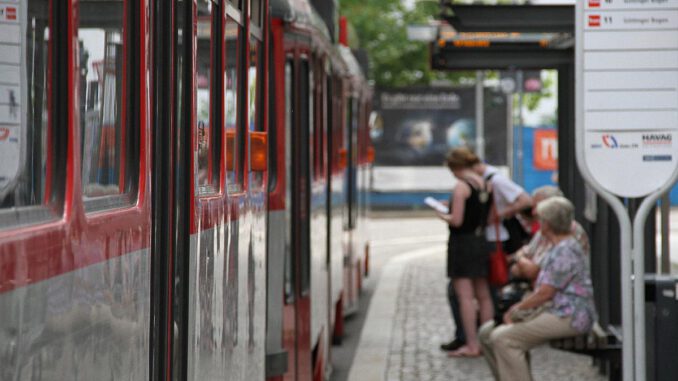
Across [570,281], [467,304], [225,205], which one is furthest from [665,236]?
[467,304]

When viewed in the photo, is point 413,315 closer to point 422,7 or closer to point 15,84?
point 15,84

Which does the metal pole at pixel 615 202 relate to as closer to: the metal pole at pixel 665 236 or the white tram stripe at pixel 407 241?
the metal pole at pixel 665 236

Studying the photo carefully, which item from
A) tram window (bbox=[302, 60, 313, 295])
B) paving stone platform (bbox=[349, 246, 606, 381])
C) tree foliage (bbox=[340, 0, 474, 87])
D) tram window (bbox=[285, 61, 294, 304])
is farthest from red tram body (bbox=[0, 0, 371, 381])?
tree foliage (bbox=[340, 0, 474, 87])

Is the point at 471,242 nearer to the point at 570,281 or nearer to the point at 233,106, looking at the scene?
the point at 570,281

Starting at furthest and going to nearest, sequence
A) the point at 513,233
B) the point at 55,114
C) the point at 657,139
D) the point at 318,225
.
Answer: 1. the point at 513,233
2. the point at 318,225
3. the point at 657,139
4. the point at 55,114

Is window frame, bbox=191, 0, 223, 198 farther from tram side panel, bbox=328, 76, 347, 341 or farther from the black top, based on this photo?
the black top

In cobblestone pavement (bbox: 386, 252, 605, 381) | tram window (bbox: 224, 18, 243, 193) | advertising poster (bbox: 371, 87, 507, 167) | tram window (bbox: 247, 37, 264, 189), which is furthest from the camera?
advertising poster (bbox: 371, 87, 507, 167)

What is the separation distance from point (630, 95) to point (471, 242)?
17.6ft

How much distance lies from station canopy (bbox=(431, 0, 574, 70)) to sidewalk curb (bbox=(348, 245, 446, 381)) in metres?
2.48

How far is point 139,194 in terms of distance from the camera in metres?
3.04

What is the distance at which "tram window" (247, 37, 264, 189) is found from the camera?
4.89m

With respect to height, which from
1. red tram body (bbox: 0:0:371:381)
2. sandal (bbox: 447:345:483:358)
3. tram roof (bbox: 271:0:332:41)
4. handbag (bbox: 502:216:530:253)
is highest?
tram roof (bbox: 271:0:332:41)

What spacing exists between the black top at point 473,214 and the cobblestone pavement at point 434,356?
3.37 ft

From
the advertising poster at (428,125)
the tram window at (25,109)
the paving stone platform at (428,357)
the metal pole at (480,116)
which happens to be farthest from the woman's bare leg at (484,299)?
the advertising poster at (428,125)
